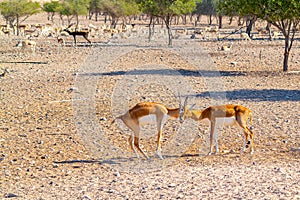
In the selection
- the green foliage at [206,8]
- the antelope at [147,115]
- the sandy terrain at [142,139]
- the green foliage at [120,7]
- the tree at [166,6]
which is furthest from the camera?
the green foliage at [206,8]

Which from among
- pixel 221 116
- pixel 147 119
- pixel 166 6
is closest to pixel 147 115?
pixel 147 119

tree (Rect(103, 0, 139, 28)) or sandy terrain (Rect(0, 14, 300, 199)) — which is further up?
sandy terrain (Rect(0, 14, 300, 199))

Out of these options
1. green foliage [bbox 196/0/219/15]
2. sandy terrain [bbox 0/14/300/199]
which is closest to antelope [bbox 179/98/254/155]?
sandy terrain [bbox 0/14/300/199]

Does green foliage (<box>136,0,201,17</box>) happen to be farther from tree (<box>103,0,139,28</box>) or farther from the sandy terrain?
tree (<box>103,0,139,28</box>)

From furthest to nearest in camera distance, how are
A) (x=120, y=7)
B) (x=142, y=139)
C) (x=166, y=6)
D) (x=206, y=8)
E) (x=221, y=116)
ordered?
(x=206, y=8) → (x=120, y=7) → (x=166, y=6) → (x=142, y=139) → (x=221, y=116)

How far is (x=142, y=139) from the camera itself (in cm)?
1065

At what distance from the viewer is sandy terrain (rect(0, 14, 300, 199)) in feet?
25.5

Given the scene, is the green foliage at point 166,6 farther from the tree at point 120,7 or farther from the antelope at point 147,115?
the tree at point 120,7

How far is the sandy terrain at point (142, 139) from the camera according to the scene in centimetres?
779

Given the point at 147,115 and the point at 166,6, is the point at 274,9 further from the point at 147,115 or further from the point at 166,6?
the point at 166,6

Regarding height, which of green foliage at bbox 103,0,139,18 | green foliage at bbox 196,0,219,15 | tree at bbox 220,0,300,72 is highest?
tree at bbox 220,0,300,72

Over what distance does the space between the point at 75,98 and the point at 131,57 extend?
10566 mm

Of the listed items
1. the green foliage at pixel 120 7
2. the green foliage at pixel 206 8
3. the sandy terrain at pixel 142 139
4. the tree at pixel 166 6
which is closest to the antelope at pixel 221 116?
the sandy terrain at pixel 142 139

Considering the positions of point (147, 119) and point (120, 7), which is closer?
point (147, 119)
